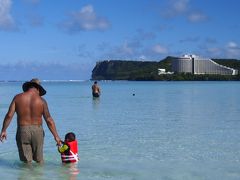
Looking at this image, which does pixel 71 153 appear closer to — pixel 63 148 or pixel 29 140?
pixel 63 148

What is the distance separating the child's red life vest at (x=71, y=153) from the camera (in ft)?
35.5

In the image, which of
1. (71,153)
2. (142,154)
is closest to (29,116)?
(71,153)

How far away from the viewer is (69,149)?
35.8 ft

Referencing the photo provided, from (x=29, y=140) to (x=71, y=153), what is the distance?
1.47m

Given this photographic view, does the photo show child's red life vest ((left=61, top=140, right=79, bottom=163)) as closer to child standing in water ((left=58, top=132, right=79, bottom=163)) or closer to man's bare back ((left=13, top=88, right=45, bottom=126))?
child standing in water ((left=58, top=132, right=79, bottom=163))

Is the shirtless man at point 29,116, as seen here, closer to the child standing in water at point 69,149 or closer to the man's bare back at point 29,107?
the man's bare back at point 29,107

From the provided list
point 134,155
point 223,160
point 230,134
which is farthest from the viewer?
point 230,134

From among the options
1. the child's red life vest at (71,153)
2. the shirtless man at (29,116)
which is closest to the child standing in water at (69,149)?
the child's red life vest at (71,153)

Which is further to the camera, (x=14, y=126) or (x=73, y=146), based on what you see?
(x=14, y=126)

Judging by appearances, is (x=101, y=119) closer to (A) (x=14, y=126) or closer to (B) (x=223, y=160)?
(A) (x=14, y=126)

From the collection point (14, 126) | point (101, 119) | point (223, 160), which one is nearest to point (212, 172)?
point (223, 160)

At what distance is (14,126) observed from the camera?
786 inches

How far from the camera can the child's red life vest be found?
425 inches

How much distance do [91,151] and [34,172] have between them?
330cm
